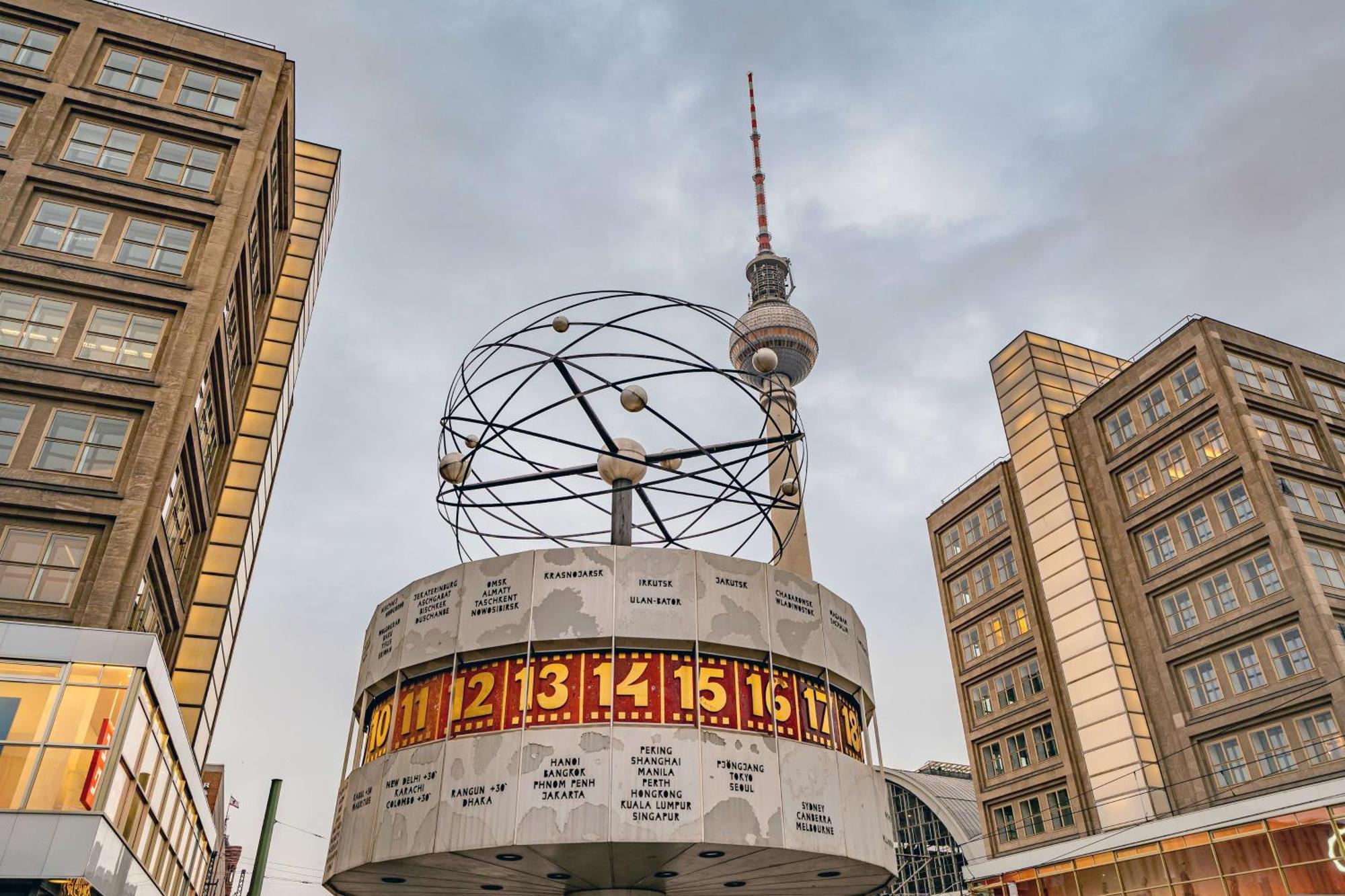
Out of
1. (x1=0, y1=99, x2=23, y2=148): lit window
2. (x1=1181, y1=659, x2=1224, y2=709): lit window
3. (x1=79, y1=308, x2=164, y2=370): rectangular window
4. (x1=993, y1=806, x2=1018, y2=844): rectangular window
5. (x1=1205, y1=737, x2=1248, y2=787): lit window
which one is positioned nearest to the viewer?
(x1=79, y1=308, x2=164, y2=370): rectangular window

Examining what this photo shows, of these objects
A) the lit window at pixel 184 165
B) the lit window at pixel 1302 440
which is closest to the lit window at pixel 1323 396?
the lit window at pixel 1302 440

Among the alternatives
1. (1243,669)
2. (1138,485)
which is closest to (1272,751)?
(1243,669)

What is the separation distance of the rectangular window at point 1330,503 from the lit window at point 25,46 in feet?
193

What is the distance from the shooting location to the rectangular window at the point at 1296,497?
138ft

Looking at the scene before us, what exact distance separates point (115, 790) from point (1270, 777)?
43.1m

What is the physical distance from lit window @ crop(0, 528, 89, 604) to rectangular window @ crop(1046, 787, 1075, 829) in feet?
156

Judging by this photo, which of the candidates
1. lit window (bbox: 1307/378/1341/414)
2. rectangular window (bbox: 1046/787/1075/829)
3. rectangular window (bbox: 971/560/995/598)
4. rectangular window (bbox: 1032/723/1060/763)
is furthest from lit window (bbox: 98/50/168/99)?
lit window (bbox: 1307/378/1341/414)

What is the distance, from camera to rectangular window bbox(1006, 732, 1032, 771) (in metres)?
53.2

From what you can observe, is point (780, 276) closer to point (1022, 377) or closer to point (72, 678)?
point (1022, 377)

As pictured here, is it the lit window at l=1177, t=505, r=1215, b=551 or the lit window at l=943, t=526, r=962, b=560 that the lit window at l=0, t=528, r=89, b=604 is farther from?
the lit window at l=943, t=526, r=962, b=560

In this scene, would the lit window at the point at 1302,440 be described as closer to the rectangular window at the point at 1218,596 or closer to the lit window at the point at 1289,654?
the rectangular window at the point at 1218,596

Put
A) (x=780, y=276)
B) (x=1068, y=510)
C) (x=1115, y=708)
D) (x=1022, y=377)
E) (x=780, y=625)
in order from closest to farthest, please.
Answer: (x=780, y=625) < (x=1115, y=708) < (x=1068, y=510) < (x=1022, y=377) < (x=780, y=276)

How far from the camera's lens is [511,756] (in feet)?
55.5

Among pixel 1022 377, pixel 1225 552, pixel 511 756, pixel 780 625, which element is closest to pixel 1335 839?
pixel 1225 552
